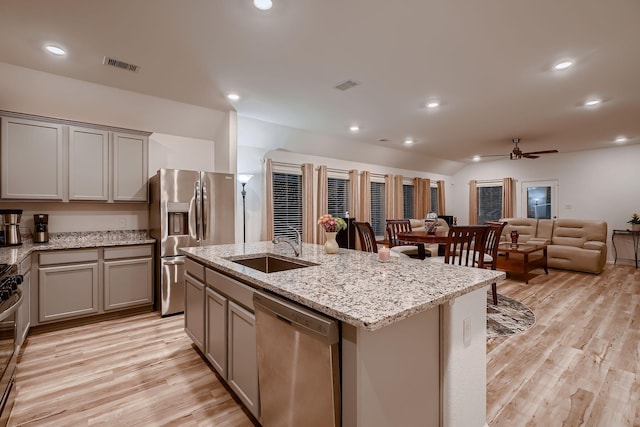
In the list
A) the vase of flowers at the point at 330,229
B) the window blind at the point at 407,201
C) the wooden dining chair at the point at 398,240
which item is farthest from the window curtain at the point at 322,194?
the vase of flowers at the point at 330,229

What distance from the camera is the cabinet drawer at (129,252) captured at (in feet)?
11.5

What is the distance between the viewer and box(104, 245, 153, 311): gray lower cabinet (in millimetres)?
3518

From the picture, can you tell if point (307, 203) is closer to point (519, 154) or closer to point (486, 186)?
point (519, 154)

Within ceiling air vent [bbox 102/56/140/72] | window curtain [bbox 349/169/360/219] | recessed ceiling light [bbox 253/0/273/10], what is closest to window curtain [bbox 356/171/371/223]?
window curtain [bbox 349/169/360/219]

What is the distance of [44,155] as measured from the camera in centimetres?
336

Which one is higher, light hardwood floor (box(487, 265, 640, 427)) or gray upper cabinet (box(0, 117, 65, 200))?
gray upper cabinet (box(0, 117, 65, 200))

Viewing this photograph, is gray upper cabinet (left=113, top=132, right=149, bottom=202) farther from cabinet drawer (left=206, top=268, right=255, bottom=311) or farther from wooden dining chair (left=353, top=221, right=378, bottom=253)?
wooden dining chair (left=353, top=221, right=378, bottom=253)

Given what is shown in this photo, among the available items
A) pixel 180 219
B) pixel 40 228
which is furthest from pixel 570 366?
pixel 40 228

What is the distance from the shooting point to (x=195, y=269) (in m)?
2.60

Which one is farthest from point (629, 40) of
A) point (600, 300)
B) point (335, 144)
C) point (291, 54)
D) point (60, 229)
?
point (60, 229)

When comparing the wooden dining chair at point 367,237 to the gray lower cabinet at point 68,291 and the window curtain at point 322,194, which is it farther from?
the gray lower cabinet at point 68,291

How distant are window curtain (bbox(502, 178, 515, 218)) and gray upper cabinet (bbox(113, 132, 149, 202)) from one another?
329 inches

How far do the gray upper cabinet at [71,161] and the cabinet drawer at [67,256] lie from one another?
0.65 meters

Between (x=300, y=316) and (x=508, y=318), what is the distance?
10.5 feet
